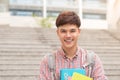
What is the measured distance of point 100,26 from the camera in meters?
15.1

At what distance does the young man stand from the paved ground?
3.78 meters

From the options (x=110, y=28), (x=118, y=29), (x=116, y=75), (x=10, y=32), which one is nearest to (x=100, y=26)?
(x=110, y=28)

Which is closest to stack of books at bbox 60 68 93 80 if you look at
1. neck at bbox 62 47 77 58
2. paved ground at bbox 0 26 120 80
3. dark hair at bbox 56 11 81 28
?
neck at bbox 62 47 77 58

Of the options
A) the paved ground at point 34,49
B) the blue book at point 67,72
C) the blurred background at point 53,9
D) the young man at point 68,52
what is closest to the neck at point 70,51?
the young man at point 68,52

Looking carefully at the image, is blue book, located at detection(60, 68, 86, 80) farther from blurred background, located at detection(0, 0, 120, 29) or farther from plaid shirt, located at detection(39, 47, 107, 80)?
blurred background, located at detection(0, 0, 120, 29)

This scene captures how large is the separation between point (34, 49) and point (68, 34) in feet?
19.4

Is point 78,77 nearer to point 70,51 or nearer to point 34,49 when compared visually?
point 70,51

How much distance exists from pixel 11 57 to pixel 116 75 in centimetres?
217

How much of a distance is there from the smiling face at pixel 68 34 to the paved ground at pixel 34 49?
3.88m

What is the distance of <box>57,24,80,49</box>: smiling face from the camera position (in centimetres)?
218

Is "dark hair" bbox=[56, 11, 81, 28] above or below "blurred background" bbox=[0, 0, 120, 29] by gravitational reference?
above

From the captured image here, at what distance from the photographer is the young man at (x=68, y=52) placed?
218 cm

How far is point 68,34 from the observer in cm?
219

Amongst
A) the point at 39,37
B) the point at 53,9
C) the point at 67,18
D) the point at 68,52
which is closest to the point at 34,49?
the point at 39,37
